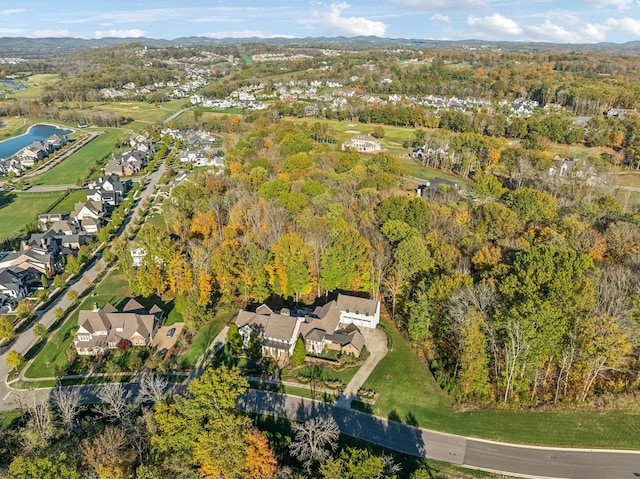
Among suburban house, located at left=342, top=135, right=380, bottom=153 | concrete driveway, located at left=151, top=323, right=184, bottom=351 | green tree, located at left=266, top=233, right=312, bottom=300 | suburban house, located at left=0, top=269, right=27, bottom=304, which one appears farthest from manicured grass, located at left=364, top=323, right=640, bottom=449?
suburban house, located at left=342, top=135, right=380, bottom=153

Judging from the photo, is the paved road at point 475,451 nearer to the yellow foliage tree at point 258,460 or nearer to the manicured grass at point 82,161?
the yellow foliage tree at point 258,460

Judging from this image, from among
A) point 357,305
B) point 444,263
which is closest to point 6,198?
point 357,305

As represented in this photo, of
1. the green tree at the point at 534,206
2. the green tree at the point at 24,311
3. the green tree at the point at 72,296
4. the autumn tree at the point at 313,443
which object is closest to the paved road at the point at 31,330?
the green tree at the point at 72,296

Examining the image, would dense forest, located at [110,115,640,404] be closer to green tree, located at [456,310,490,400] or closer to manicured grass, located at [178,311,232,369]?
green tree, located at [456,310,490,400]

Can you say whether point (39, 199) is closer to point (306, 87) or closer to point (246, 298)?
point (246, 298)

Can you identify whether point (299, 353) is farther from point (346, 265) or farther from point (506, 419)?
point (506, 419)

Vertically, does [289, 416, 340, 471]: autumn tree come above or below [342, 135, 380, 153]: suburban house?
below
